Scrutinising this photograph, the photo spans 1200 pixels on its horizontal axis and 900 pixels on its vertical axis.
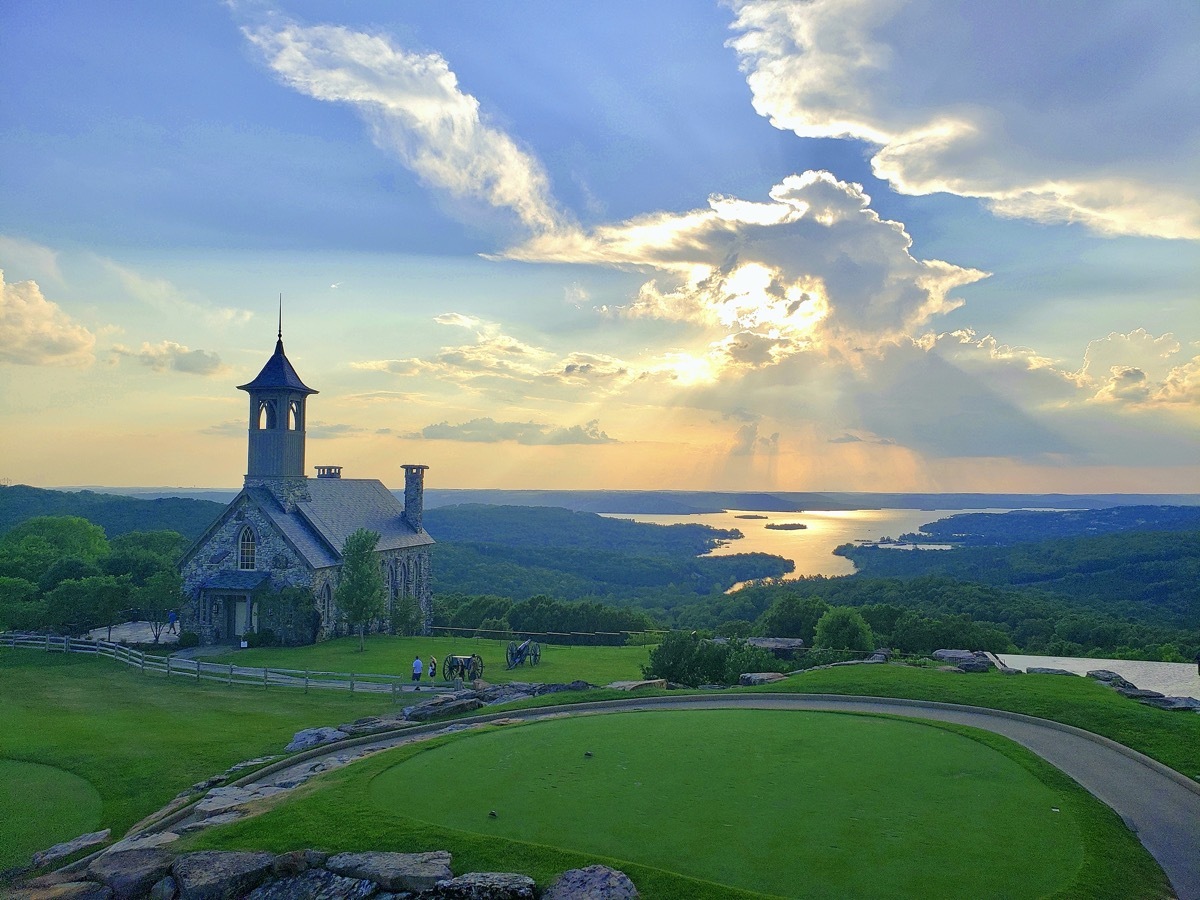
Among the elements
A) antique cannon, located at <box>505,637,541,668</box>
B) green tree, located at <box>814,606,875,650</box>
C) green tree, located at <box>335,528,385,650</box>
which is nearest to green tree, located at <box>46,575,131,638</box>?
green tree, located at <box>335,528,385,650</box>

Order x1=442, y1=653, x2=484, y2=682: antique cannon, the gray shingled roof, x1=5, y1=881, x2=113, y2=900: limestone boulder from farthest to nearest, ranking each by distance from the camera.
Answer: the gray shingled roof → x1=442, y1=653, x2=484, y2=682: antique cannon → x1=5, y1=881, x2=113, y2=900: limestone boulder

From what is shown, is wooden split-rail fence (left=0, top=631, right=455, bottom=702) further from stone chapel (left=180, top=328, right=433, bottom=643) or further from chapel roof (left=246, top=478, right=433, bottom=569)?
chapel roof (left=246, top=478, right=433, bottom=569)

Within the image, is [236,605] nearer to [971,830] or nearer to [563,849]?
[563,849]

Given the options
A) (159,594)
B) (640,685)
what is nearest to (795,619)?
(640,685)

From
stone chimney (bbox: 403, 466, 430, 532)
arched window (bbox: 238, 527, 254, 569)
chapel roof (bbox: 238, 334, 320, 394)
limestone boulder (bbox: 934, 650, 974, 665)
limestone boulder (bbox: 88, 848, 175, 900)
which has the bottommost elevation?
limestone boulder (bbox: 934, 650, 974, 665)

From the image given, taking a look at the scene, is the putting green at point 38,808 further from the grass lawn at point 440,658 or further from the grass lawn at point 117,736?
the grass lawn at point 440,658

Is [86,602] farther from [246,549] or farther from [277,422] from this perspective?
[277,422]
